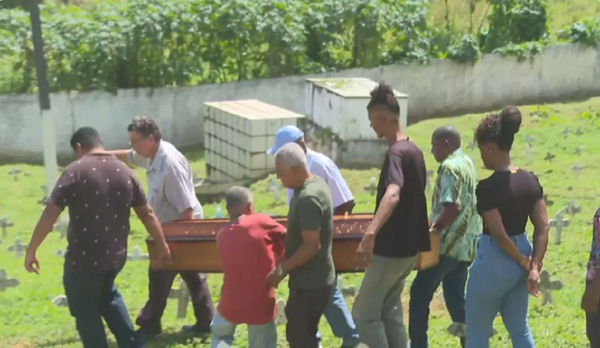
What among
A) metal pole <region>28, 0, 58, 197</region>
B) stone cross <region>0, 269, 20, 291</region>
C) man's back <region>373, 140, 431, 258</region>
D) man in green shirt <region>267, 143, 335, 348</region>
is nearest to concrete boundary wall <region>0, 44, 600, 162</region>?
metal pole <region>28, 0, 58, 197</region>

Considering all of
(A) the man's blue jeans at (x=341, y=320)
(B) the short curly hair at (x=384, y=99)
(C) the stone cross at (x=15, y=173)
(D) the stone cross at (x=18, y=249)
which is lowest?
(C) the stone cross at (x=15, y=173)

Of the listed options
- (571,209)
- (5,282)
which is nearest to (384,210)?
(5,282)

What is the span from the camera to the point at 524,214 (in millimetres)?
4840

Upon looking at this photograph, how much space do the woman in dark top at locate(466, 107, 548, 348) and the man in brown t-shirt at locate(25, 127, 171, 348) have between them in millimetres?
2016

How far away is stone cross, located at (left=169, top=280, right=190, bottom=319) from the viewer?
7.16 m

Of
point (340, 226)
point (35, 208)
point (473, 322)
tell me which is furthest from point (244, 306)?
point (35, 208)

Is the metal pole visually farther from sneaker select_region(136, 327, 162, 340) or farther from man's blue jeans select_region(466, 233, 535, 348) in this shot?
man's blue jeans select_region(466, 233, 535, 348)

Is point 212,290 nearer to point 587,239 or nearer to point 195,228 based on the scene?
point 195,228

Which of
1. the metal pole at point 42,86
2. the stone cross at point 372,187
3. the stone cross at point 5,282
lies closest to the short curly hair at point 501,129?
the stone cross at point 5,282

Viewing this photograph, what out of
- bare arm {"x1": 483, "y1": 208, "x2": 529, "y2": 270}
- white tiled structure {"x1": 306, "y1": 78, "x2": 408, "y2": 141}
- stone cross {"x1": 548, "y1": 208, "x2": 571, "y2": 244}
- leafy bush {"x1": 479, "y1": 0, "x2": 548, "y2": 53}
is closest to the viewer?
bare arm {"x1": 483, "y1": 208, "x2": 529, "y2": 270}

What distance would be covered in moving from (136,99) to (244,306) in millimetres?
13268

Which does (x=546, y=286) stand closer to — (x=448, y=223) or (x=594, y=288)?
(x=448, y=223)

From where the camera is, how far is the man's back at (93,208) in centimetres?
546

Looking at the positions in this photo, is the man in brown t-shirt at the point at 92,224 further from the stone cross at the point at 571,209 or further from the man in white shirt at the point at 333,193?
the stone cross at the point at 571,209
